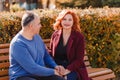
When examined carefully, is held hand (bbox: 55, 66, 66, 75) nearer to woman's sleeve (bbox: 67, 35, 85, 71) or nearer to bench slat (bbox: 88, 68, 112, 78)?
woman's sleeve (bbox: 67, 35, 85, 71)

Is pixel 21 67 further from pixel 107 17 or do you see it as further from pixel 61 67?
pixel 107 17

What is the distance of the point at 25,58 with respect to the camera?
5027mm

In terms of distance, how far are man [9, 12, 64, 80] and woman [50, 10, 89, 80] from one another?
0.45 meters

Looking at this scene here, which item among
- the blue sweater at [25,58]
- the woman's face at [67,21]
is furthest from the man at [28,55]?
the woman's face at [67,21]

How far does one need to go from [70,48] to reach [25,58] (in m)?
0.95

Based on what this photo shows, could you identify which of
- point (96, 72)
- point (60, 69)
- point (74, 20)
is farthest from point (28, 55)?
point (96, 72)

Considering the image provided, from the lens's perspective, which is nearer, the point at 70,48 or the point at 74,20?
the point at 70,48

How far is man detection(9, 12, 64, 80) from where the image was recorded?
5.04 metres

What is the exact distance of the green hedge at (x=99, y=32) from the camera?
676cm

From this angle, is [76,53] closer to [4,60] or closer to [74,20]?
[74,20]

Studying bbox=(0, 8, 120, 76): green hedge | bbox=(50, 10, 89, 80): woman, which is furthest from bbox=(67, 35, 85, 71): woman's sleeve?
bbox=(0, 8, 120, 76): green hedge

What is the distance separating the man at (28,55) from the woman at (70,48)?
1.49 ft

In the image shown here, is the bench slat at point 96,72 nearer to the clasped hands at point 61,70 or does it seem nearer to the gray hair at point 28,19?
the clasped hands at point 61,70

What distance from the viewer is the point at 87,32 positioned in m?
7.38
